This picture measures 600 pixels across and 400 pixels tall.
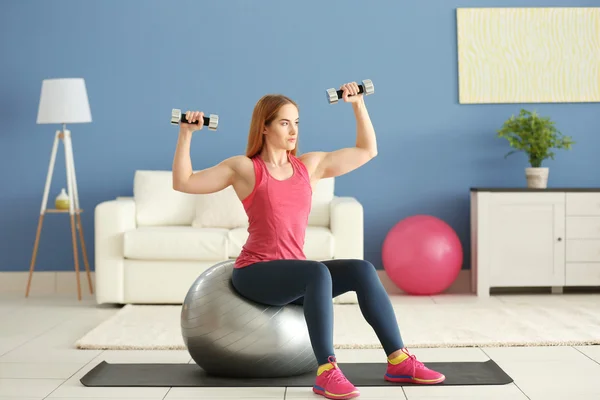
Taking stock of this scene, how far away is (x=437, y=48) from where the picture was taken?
19.3 ft

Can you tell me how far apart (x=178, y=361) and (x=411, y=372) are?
1.03 m

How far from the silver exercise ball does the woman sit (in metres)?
0.05

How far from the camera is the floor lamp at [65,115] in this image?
5.47 meters

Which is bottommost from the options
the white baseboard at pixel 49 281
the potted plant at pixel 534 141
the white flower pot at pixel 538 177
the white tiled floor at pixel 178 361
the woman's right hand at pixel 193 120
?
the white baseboard at pixel 49 281

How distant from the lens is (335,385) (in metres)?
2.79

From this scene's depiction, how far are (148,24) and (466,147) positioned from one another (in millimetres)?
2306

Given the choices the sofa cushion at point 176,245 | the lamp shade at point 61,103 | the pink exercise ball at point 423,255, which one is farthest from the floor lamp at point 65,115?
the pink exercise ball at point 423,255

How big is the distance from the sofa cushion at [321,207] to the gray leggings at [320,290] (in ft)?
7.73

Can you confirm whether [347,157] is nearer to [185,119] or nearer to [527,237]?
[185,119]

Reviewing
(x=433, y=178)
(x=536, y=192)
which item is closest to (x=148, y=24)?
(x=433, y=178)

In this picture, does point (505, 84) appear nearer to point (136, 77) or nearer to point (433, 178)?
point (433, 178)

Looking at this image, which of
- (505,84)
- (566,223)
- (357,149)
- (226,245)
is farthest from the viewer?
(505,84)

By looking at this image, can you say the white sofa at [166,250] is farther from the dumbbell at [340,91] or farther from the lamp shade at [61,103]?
the dumbbell at [340,91]

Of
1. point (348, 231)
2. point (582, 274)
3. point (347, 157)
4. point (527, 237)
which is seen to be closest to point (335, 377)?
point (347, 157)
